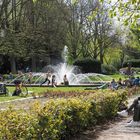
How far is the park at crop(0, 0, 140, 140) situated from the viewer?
810 centimetres

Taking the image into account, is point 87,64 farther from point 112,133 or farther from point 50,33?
point 112,133

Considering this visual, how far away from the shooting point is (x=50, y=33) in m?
53.7

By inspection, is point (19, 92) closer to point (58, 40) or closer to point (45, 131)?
point (45, 131)

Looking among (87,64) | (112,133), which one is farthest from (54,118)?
(87,64)

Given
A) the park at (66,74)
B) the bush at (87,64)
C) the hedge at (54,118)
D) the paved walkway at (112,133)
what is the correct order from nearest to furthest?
the hedge at (54,118)
the park at (66,74)
the paved walkway at (112,133)
the bush at (87,64)

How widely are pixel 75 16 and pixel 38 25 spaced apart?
8919mm

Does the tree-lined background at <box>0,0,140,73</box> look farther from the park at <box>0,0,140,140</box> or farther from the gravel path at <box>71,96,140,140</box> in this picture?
the gravel path at <box>71,96,140,140</box>

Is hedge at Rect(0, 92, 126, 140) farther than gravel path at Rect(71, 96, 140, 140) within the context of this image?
No

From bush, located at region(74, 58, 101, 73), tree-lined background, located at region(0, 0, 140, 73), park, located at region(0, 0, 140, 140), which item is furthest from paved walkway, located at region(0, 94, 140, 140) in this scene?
bush, located at region(74, 58, 101, 73)

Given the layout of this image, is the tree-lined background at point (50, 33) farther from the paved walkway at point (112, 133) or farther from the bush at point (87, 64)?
the paved walkway at point (112, 133)

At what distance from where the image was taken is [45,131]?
7.24m

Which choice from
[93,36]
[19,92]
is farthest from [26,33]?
[93,36]

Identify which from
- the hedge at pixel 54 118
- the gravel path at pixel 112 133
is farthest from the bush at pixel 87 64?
the gravel path at pixel 112 133

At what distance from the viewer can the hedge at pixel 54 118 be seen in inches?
261
